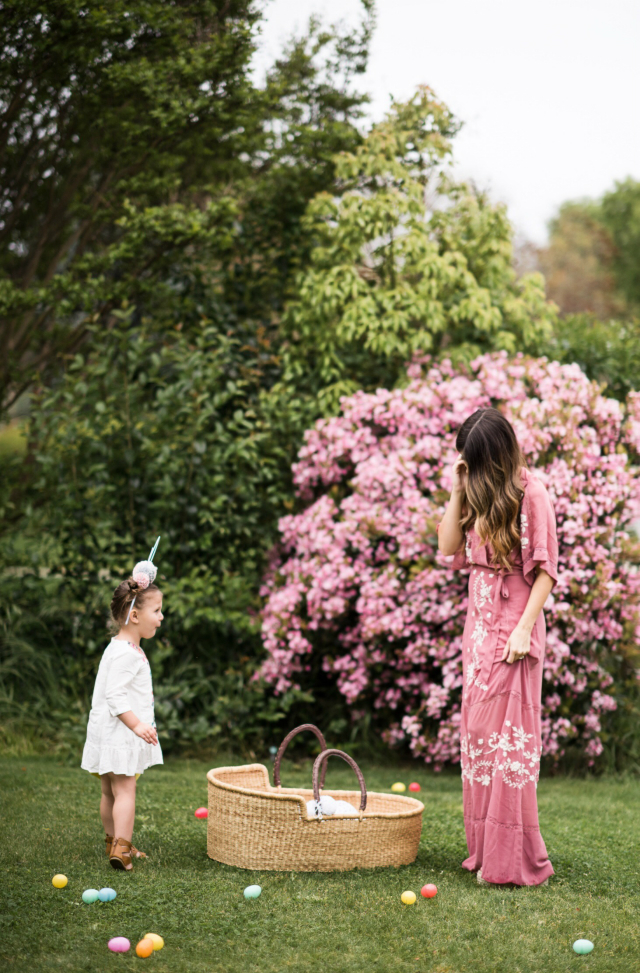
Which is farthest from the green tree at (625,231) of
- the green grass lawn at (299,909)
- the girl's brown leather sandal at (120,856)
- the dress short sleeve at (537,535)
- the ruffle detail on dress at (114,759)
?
the girl's brown leather sandal at (120,856)

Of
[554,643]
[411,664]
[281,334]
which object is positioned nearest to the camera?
[554,643]

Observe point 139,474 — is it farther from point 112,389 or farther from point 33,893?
point 33,893

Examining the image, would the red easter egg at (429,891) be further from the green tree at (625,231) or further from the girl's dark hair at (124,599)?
the green tree at (625,231)

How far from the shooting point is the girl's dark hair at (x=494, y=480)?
10.4ft

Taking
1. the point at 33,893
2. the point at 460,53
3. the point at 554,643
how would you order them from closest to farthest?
the point at 33,893 < the point at 554,643 < the point at 460,53

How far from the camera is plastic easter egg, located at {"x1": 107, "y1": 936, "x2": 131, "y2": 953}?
7.94ft

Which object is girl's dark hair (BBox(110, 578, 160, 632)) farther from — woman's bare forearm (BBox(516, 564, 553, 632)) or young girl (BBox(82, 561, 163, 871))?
woman's bare forearm (BBox(516, 564, 553, 632))

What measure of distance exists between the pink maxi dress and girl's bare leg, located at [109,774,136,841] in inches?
47.0

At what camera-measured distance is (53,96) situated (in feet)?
19.3

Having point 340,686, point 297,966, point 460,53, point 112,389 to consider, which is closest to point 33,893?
point 297,966

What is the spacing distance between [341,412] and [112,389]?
1495mm

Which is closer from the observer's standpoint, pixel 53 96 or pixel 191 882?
pixel 191 882

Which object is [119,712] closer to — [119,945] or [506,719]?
[119,945]

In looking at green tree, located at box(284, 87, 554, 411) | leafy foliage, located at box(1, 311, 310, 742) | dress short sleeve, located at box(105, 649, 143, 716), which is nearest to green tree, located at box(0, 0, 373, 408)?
green tree, located at box(284, 87, 554, 411)
